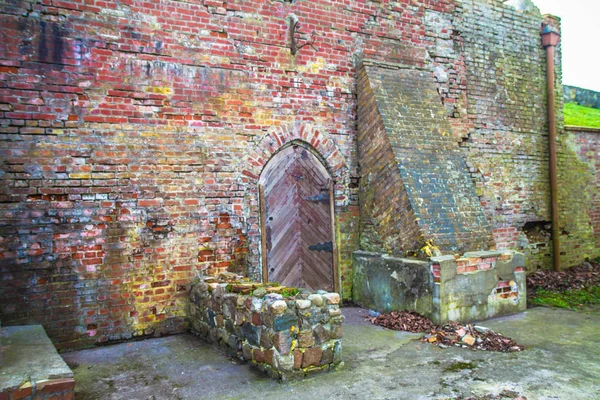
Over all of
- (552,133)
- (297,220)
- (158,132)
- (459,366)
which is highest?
(552,133)

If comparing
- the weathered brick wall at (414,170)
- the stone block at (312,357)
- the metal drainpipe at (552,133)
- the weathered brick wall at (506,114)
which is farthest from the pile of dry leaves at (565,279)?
the stone block at (312,357)

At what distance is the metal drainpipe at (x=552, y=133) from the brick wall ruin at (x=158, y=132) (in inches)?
107

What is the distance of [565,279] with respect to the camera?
8.75 meters

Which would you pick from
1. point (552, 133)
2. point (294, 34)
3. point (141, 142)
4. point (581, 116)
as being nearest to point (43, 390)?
point (141, 142)

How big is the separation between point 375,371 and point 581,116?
15020 mm

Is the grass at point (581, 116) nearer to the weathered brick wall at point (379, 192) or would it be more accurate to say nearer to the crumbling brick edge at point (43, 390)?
the weathered brick wall at point (379, 192)

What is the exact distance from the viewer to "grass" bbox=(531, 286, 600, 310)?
7258 mm

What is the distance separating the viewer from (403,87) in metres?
7.68

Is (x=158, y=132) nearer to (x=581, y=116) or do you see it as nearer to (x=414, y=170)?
(x=414, y=170)

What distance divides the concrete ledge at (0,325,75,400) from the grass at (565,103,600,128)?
562 inches

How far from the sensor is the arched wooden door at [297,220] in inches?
268

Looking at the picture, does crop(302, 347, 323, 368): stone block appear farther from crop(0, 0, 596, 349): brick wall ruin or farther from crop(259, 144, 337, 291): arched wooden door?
crop(259, 144, 337, 291): arched wooden door

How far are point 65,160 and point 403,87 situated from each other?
215 inches

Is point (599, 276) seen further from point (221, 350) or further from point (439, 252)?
point (221, 350)
